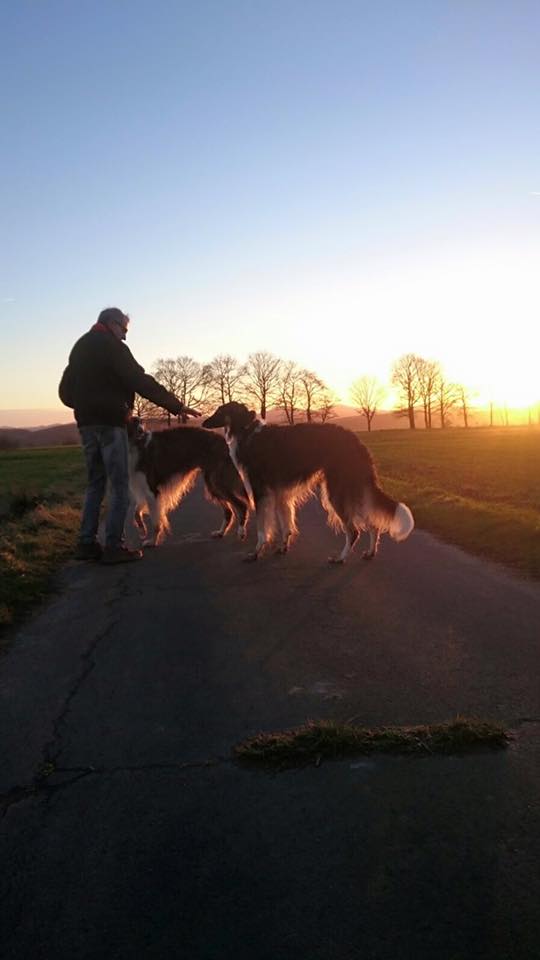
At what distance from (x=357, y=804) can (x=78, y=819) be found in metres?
1.13

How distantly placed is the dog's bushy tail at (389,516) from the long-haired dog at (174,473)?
8.11ft

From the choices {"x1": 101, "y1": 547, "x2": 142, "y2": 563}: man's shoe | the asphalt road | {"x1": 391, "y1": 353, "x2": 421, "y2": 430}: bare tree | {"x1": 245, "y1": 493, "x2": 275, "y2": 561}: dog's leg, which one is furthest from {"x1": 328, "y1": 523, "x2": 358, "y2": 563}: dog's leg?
{"x1": 391, "y1": 353, "x2": 421, "y2": 430}: bare tree

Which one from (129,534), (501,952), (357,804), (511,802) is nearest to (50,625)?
(357,804)

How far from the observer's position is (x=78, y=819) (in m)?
2.96

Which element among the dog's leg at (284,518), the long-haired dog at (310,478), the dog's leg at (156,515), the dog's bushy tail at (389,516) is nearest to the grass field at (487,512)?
the dog's bushy tail at (389,516)

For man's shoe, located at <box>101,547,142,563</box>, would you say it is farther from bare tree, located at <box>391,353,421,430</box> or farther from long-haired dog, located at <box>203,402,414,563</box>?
bare tree, located at <box>391,353,421,430</box>

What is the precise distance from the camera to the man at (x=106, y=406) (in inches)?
348

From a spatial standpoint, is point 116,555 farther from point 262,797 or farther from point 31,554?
point 262,797

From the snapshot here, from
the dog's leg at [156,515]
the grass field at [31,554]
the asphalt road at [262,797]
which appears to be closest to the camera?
the asphalt road at [262,797]

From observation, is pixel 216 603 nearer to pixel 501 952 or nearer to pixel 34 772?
pixel 34 772

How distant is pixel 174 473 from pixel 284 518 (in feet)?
7.19

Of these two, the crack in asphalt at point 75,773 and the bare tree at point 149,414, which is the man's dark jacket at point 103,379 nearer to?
the bare tree at point 149,414

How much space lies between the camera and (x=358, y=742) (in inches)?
136

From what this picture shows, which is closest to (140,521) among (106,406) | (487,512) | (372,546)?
(106,406)
